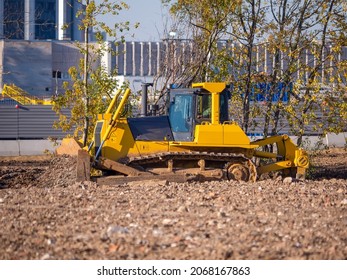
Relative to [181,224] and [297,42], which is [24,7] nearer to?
[297,42]

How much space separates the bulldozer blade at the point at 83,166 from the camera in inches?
804

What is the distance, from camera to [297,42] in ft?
88.6

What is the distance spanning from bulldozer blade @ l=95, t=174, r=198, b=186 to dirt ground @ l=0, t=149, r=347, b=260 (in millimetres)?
356

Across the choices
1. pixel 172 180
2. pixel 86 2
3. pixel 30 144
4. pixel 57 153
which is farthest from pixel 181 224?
pixel 30 144

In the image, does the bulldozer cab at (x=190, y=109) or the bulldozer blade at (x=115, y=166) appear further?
the bulldozer cab at (x=190, y=109)

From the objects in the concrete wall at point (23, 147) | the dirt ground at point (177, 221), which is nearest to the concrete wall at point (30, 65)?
the concrete wall at point (23, 147)

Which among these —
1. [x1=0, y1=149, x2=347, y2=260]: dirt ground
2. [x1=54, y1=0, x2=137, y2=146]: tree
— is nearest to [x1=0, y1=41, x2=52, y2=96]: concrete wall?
[x1=54, y1=0, x2=137, y2=146]: tree

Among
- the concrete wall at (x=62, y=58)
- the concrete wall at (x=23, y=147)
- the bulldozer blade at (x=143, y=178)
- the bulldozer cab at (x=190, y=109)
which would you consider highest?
the concrete wall at (x=62, y=58)

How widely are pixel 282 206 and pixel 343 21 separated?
12.8m

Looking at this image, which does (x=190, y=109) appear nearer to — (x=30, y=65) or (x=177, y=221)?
(x=177, y=221)

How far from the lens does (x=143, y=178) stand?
20984mm

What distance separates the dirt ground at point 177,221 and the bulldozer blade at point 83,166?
1.54 ft

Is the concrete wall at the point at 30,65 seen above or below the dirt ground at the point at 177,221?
above

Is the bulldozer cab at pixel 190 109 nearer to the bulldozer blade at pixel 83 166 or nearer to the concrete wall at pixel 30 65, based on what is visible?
the bulldozer blade at pixel 83 166
